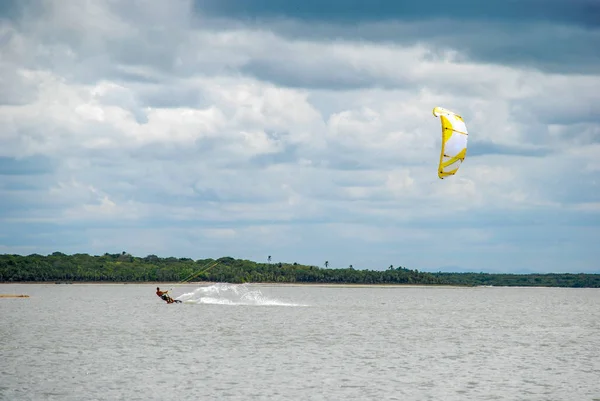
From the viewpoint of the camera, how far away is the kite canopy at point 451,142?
7162 centimetres

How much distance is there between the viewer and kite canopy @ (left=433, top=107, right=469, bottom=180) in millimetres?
71625

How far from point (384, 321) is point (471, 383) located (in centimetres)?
6454

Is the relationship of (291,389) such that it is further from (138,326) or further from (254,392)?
(138,326)

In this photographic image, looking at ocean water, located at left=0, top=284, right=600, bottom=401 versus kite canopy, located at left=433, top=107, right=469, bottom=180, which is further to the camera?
kite canopy, located at left=433, top=107, right=469, bottom=180

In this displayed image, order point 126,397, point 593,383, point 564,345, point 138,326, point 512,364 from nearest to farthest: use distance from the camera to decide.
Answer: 1. point 126,397
2. point 593,383
3. point 512,364
4. point 564,345
5. point 138,326

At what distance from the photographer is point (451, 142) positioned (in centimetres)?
7181

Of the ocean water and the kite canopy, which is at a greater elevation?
the kite canopy

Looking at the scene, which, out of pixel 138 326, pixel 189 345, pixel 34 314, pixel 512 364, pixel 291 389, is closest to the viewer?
pixel 291 389

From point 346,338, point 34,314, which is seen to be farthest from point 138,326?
point 34,314

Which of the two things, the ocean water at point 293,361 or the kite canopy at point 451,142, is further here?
the kite canopy at point 451,142

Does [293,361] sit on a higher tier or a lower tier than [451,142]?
lower

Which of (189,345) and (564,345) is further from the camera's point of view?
(564,345)

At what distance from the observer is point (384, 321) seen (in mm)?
119250

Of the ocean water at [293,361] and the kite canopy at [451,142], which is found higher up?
the kite canopy at [451,142]
